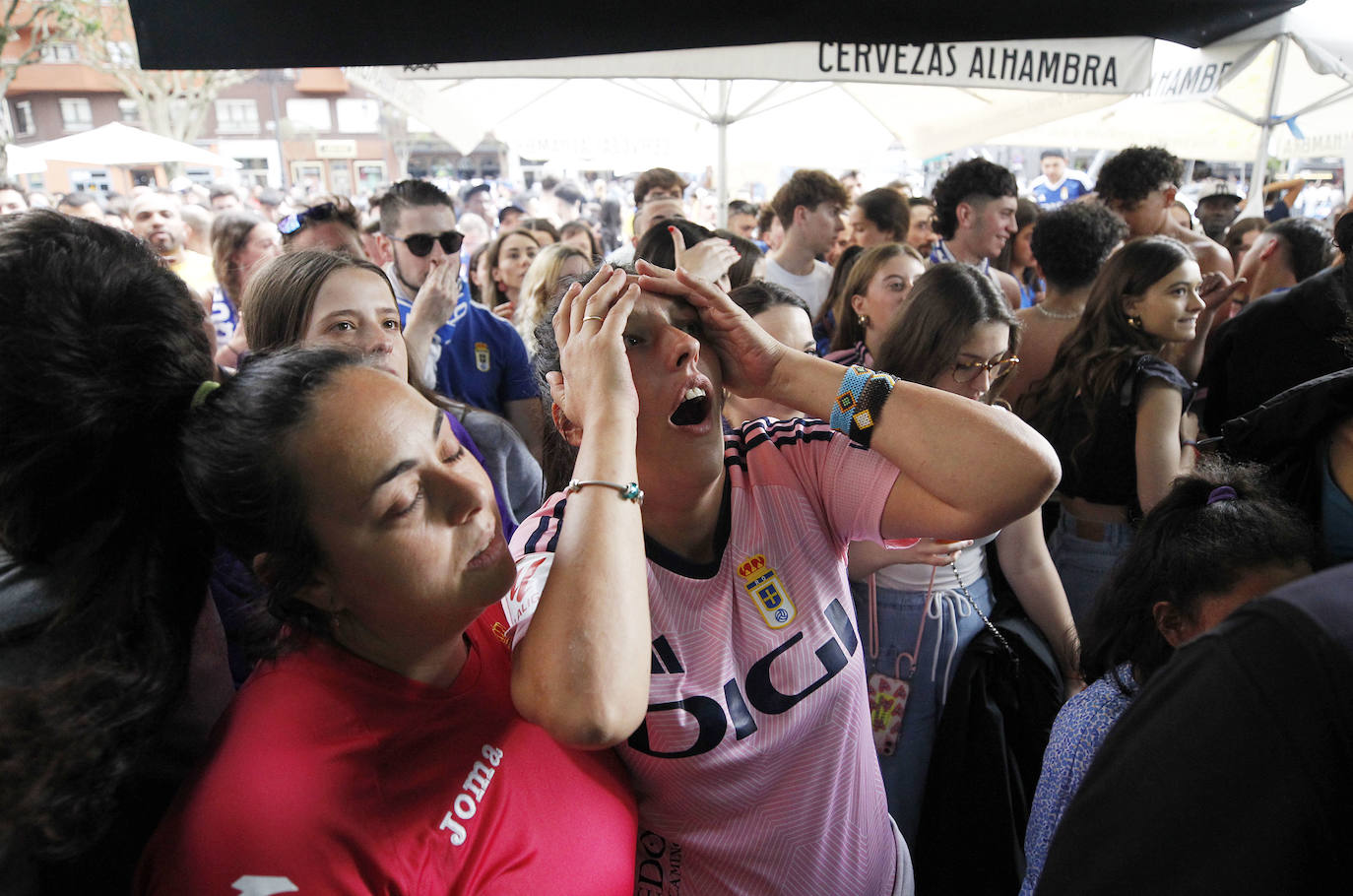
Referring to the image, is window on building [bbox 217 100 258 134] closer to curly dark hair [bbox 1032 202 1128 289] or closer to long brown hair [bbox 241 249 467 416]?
curly dark hair [bbox 1032 202 1128 289]

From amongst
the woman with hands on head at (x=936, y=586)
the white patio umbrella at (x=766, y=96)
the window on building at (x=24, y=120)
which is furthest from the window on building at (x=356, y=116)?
the woman with hands on head at (x=936, y=586)

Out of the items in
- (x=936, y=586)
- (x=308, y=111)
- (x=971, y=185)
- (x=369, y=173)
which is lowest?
(x=369, y=173)

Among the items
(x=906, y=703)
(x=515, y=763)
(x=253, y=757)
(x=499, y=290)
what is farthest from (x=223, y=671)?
(x=499, y=290)

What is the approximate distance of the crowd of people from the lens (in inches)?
32.5

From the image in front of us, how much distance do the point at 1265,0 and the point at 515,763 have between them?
4.75 metres

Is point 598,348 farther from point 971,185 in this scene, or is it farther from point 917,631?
point 971,185

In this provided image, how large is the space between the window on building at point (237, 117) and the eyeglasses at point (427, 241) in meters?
45.2

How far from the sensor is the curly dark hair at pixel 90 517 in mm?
874

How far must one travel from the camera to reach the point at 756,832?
1.43 metres

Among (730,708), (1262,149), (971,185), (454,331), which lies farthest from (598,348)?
(1262,149)

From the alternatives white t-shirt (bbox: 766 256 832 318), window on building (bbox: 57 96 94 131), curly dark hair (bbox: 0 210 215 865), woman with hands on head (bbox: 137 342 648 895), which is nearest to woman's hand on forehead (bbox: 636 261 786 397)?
woman with hands on head (bbox: 137 342 648 895)

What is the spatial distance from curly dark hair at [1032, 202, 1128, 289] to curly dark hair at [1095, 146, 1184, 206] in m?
1.22

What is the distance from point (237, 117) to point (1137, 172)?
4648cm

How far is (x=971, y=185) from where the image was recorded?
4.75 metres
